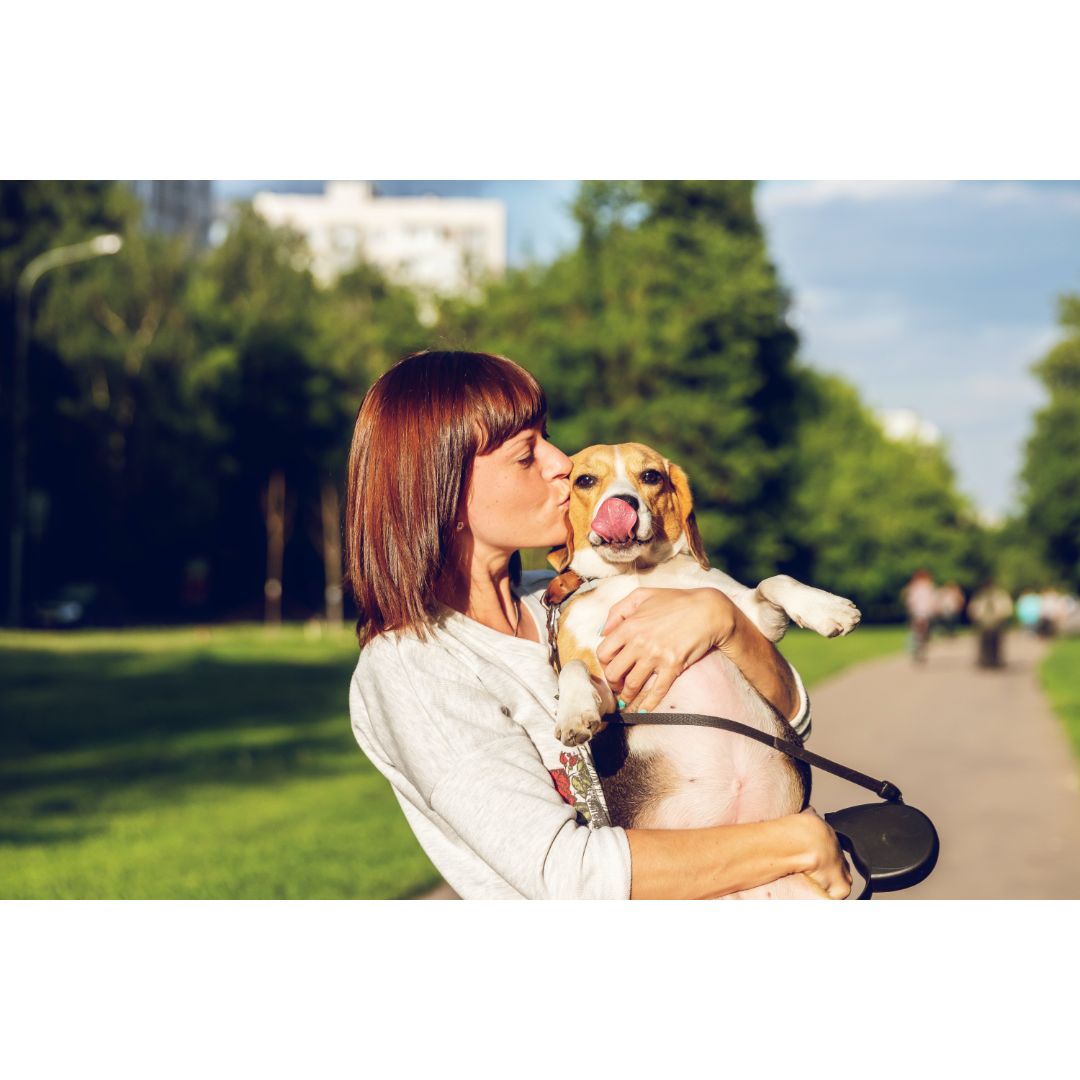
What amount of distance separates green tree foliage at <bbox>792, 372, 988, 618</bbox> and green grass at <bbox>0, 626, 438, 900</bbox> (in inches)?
170

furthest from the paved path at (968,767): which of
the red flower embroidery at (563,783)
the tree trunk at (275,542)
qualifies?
the tree trunk at (275,542)

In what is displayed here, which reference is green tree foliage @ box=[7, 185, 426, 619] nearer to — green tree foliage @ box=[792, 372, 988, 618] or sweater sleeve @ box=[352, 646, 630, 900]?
green tree foliage @ box=[792, 372, 988, 618]

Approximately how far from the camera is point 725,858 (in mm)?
1923

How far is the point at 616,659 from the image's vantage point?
1994mm

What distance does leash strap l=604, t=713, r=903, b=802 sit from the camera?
1.97 m

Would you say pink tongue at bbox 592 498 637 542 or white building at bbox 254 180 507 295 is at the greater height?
white building at bbox 254 180 507 295

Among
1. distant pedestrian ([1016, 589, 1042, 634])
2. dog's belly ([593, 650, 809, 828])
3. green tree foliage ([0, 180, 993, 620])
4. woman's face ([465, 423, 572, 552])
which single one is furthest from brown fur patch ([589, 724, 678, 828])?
distant pedestrian ([1016, 589, 1042, 634])

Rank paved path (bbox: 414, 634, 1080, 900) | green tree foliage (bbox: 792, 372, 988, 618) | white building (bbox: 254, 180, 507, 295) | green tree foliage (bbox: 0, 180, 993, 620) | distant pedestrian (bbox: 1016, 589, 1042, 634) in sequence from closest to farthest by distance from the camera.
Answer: paved path (bbox: 414, 634, 1080, 900) → green tree foliage (bbox: 792, 372, 988, 618) → green tree foliage (bbox: 0, 180, 993, 620) → distant pedestrian (bbox: 1016, 589, 1042, 634) → white building (bbox: 254, 180, 507, 295)

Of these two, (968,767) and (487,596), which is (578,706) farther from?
(968,767)

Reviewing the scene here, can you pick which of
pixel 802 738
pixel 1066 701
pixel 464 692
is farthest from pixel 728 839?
pixel 1066 701

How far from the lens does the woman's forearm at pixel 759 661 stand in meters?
1.97

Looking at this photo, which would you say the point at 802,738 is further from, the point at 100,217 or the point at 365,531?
the point at 100,217

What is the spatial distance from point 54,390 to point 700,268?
27.8m

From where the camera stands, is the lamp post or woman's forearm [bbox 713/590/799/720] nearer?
woman's forearm [bbox 713/590/799/720]
